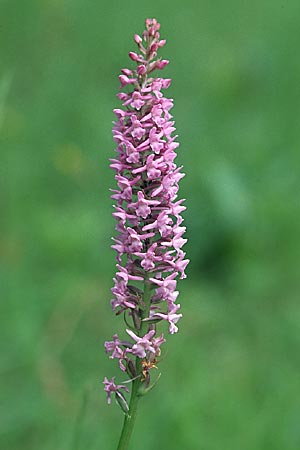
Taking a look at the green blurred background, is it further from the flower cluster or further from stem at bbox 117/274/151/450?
the flower cluster
